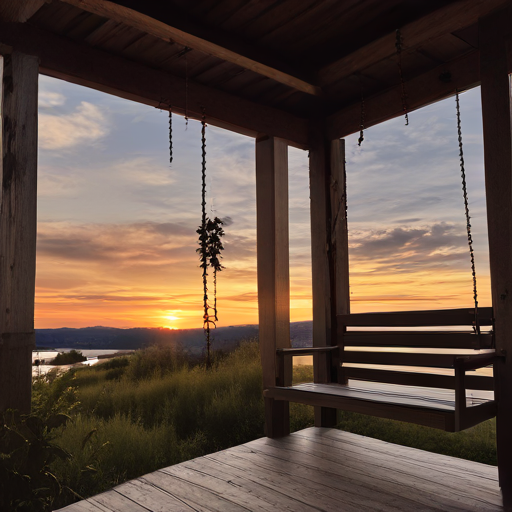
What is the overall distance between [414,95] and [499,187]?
1.16m

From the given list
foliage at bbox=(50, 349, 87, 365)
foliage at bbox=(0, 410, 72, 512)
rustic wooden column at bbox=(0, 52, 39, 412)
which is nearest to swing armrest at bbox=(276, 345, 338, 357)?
foliage at bbox=(0, 410, 72, 512)

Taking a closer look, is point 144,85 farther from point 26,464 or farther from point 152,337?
point 152,337

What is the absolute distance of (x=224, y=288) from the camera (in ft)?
15.6

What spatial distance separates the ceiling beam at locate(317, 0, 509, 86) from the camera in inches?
109

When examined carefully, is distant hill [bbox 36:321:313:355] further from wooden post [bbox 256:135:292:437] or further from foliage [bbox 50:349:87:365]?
wooden post [bbox 256:135:292:437]

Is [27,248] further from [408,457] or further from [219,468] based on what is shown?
[408,457]

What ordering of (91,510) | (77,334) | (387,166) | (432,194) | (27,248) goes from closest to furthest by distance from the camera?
(91,510), (27,248), (432,194), (387,166), (77,334)

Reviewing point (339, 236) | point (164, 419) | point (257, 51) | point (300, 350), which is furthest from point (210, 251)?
point (164, 419)

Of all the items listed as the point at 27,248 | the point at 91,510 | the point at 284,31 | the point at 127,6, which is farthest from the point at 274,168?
the point at 91,510

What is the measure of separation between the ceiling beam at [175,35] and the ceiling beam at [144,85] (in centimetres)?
38

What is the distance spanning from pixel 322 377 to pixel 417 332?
95cm

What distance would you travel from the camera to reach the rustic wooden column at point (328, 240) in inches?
158

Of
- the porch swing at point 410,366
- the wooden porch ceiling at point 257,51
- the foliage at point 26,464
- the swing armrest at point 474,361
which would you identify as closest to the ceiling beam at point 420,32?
the wooden porch ceiling at point 257,51

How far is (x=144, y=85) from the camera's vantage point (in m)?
3.21
